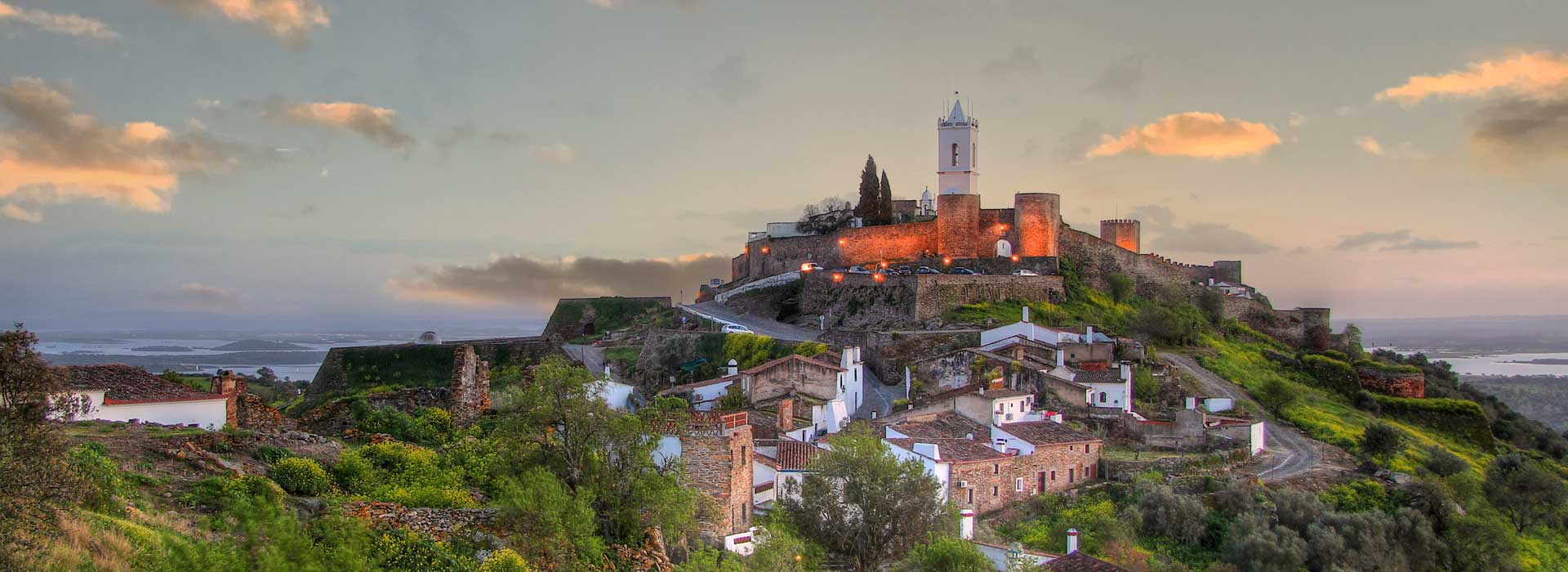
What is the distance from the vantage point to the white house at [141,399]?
56.1 feet

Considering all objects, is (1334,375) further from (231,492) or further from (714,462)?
(231,492)

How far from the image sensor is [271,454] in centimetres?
1638

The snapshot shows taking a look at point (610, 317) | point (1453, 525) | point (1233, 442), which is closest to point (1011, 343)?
point (1233, 442)

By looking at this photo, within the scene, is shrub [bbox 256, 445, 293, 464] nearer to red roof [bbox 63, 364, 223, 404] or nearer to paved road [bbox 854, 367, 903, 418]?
red roof [bbox 63, 364, 223, 404]

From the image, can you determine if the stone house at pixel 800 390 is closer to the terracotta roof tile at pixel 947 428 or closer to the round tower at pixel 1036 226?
the terracotta roof tile at pixel 947 428

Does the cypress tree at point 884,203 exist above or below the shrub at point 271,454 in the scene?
above

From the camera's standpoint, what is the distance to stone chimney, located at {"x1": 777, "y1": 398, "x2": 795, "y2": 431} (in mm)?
29948

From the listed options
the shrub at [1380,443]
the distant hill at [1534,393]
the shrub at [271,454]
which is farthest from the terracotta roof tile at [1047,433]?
the distant hill at [1534,393]

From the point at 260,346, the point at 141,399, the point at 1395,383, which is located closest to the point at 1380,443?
the point at 1395,383

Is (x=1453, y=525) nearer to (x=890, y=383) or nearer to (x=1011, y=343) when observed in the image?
(x=1011, y=343)

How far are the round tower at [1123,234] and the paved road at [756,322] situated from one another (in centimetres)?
2148

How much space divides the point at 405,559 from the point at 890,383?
28.1 m

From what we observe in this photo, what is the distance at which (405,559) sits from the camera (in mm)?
13320

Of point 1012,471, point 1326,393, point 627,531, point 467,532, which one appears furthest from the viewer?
point 1326,393
